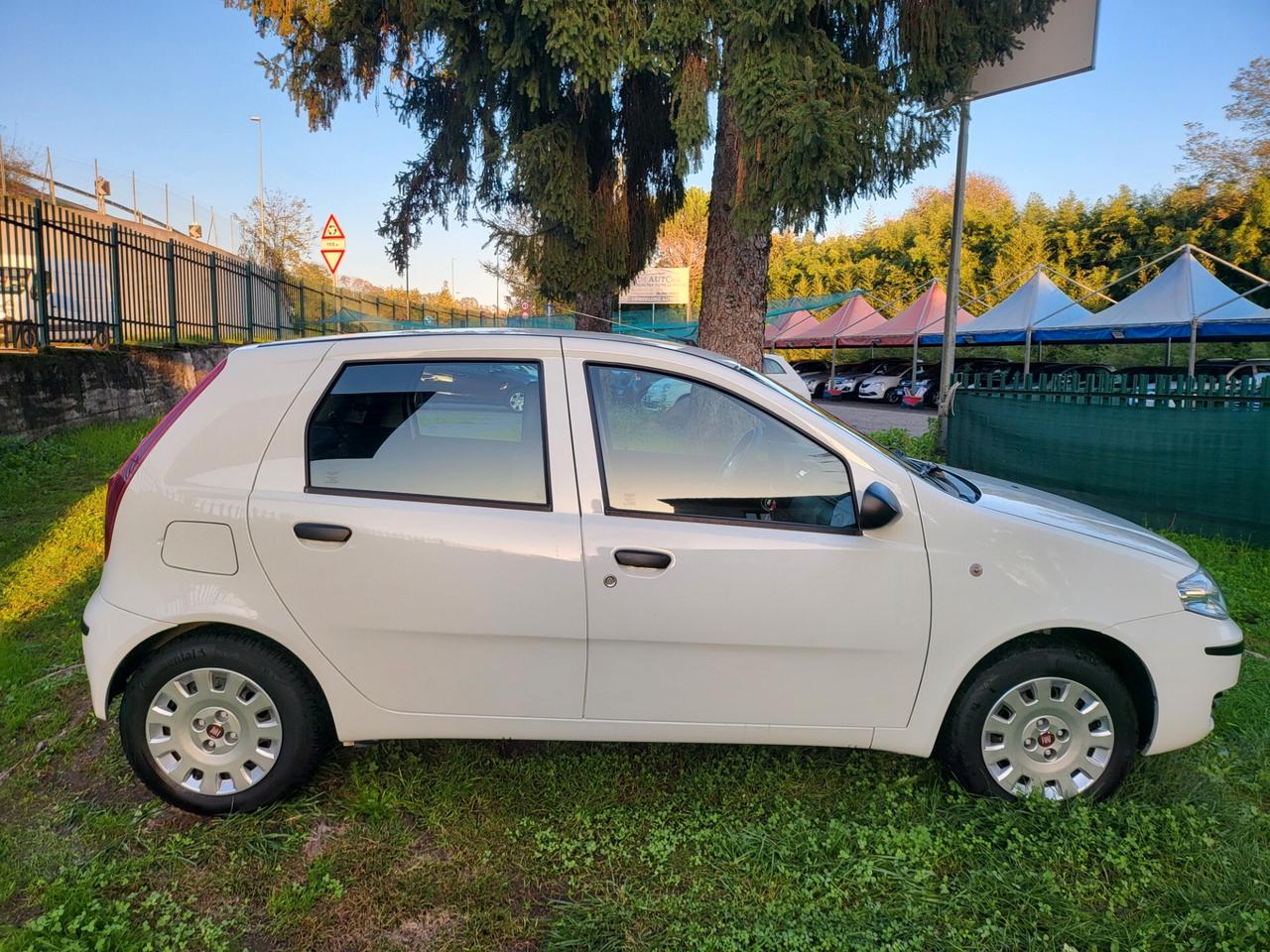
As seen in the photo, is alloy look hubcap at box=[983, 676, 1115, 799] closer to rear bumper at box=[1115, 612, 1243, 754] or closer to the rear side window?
rear bumper at box=[1115, 612, 1243, 754]

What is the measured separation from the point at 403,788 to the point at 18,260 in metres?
9.78

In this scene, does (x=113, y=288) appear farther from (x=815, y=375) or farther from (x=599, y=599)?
(x=815, y=375)

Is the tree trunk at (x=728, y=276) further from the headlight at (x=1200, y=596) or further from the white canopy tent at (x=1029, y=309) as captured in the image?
the white canopy tent at (x=1029, y=309)

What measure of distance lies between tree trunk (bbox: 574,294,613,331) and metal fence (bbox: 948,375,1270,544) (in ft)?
22.2

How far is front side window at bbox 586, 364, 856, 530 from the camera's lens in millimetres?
2838

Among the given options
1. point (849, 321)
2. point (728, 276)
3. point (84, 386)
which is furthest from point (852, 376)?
point (84, 386)

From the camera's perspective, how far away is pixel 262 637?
9.48 feet

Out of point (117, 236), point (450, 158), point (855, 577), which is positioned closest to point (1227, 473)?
point (855, 577)

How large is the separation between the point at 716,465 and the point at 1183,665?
1.75 meters

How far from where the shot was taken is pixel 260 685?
2.85 m

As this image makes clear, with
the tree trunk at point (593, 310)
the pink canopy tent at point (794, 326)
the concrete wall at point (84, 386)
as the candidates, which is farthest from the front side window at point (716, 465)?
the pink canopy tent at point (794, 326)

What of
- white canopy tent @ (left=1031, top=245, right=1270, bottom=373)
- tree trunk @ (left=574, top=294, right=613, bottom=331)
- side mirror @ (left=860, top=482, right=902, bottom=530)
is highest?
white canopy tent @ (left=1031, top=245, right=1270, bottom=373)

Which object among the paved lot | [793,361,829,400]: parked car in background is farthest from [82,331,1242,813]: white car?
[793,361,829,400]: parked car in background

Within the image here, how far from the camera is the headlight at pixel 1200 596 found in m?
2.90
